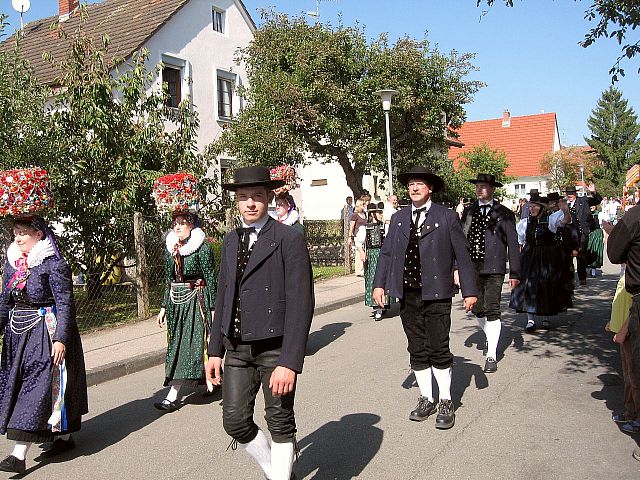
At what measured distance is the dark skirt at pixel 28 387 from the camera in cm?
475

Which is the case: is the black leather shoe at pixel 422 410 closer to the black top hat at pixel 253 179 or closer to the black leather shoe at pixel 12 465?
the black top hat at pixel 253 179

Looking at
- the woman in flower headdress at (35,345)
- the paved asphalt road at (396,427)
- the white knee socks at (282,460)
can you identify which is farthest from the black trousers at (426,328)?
the woman in flower headdress at (35,345)

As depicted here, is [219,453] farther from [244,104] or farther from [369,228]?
[244,104]

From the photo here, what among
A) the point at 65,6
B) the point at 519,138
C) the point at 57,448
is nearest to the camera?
the point at 57,448

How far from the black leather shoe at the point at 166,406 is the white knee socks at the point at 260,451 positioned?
259 centimetres

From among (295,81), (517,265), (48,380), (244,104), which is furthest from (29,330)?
(244,104)

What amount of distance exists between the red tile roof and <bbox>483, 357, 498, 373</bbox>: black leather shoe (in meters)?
59.5

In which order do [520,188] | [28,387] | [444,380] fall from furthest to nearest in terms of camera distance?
[520,188] < [444,380] < [28,387]

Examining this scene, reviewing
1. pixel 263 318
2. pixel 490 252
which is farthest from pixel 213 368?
pixel 490 252

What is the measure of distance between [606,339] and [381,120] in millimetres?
12650

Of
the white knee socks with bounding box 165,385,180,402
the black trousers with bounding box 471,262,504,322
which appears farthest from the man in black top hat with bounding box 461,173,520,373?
the white knee socks with bounding box 165,385,180,402

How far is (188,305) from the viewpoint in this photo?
625cm

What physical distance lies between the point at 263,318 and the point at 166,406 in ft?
9.70

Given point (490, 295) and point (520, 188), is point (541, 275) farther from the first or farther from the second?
point (520, 188)
